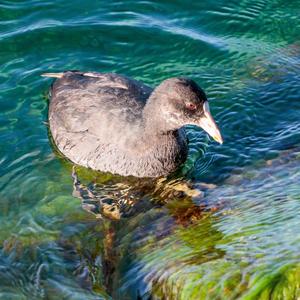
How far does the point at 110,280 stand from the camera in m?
6.16

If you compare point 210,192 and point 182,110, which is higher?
point 182,110

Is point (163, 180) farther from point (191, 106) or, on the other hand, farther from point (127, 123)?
point (191, 106)

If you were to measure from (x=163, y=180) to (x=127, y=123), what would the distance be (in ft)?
2.67

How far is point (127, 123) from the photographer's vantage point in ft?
26.3

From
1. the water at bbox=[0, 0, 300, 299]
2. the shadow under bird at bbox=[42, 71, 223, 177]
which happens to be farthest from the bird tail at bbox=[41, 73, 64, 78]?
the shadow under bird at bbox=[42, 71, 223, 177]

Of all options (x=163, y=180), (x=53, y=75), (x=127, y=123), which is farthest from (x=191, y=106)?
(x=53, y=75)

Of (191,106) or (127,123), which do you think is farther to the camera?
(127,123)

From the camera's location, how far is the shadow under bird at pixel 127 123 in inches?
292

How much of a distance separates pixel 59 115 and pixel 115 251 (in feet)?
8.53

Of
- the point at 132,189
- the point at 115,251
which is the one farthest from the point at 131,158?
the point at 115,251

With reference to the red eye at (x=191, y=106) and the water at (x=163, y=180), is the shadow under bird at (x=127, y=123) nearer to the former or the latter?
the red eye at (x=191, y=106)

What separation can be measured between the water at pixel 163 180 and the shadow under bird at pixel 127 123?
23cm

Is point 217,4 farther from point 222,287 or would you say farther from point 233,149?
point 222,287

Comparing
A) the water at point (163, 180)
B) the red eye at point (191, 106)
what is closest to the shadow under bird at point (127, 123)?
the red eye at point (191, 106)
